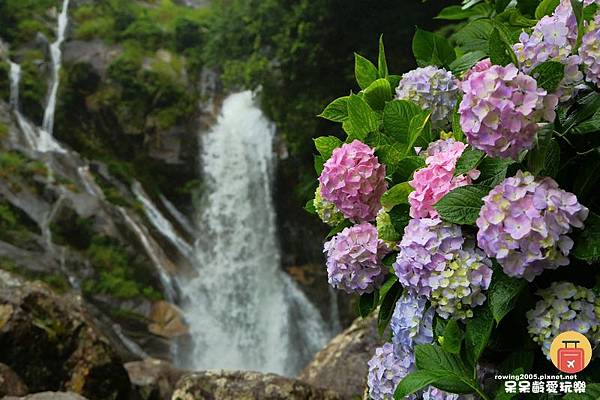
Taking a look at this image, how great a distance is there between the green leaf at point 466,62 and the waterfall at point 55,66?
772 cm

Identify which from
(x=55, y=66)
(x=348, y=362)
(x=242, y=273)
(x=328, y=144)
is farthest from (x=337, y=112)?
(x=55, y=66)

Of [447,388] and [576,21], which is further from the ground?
[576,21]

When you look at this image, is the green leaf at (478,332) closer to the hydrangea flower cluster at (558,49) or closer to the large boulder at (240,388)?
the hydrangea flower cluster at (558,49)

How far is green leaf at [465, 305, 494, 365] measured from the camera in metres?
0.80

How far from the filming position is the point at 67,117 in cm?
826

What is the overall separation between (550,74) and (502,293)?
28cm

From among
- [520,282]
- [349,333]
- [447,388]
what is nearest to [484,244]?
[520,282]

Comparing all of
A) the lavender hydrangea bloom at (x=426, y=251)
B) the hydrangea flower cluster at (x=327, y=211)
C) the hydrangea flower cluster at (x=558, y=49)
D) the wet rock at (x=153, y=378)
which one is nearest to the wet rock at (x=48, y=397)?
the wet rock at (x=153, y=378)

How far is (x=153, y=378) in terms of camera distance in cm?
482

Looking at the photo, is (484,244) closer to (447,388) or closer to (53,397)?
(447,388)

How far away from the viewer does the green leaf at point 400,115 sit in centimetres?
101

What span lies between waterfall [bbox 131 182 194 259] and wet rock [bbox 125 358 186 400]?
2343 millimetres

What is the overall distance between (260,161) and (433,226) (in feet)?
24.4

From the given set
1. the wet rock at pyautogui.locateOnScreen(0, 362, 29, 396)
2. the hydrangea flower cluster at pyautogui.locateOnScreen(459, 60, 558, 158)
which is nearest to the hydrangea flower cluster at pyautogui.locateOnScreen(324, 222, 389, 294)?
the hydrangea flower cluster at pyautogui.locateOnScreen(459, 60, 558, 158)
